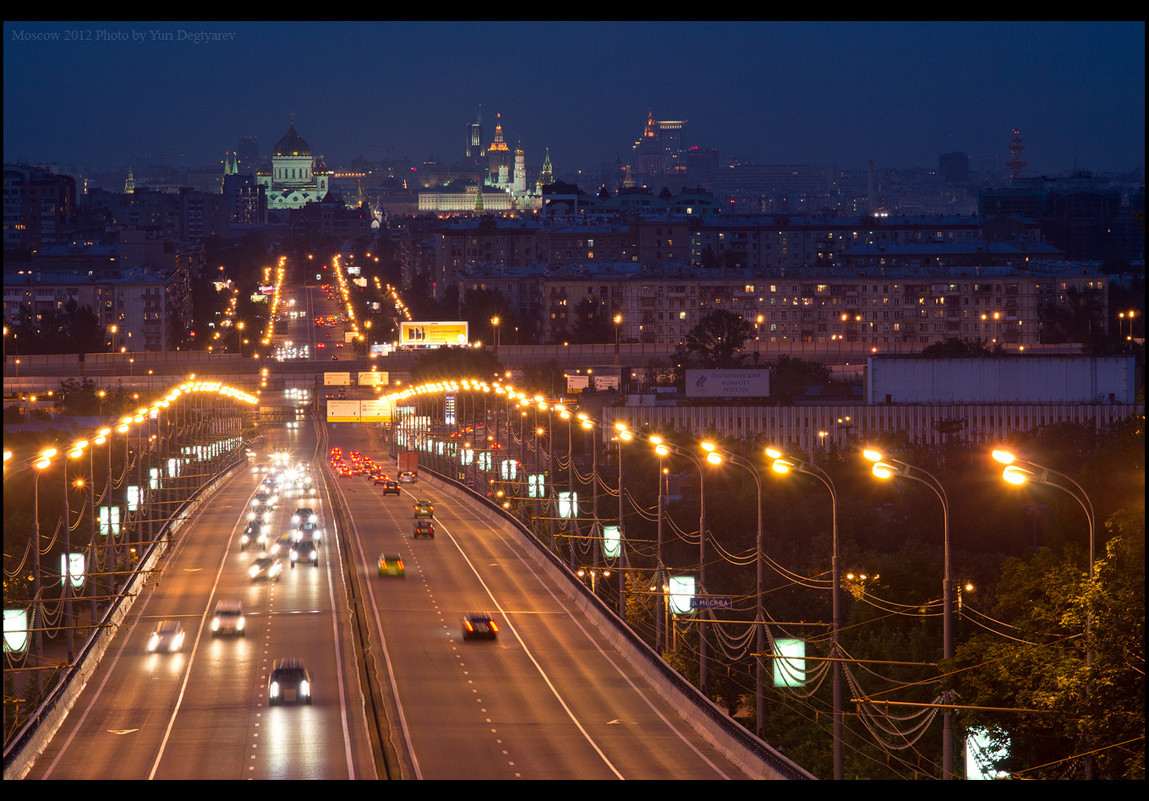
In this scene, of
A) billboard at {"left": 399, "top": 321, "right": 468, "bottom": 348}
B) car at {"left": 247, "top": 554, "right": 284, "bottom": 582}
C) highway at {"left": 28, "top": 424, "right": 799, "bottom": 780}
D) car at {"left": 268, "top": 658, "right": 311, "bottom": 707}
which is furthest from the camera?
billboard at {"left": 399, "top": 321, "right": 468, "bottom": 348}

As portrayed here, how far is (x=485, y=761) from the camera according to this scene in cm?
2361

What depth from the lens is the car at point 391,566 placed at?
45344mm

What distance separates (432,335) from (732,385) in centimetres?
3871

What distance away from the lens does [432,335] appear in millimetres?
115125

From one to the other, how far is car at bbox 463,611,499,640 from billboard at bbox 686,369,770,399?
152 ft

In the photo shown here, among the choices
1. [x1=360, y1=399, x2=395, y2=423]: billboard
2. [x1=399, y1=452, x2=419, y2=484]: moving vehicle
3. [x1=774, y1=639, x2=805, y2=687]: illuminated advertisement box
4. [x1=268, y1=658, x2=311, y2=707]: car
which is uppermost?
[x1=360, y1=399, x2=395, y2=423]: billboard

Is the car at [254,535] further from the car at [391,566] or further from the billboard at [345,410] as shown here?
the billboard at [345,410]

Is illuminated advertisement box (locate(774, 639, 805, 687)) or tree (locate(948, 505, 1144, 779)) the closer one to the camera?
tree (locate(948, 505, 1144, 779))

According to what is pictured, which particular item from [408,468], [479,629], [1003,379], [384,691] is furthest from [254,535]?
[1003,379]

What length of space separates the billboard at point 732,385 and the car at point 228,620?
46.0 m

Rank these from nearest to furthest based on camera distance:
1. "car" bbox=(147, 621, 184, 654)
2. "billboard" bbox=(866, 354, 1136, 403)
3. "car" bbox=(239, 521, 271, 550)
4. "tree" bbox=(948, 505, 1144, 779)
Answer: "tree" bbox=(948, 505, 1144, 779) < "car" bbox=(147, 621, 184, 654) < "car" bbox=(239, 521, 271, 550) < "billboard" bbox=(866, 354, 1136, 403)

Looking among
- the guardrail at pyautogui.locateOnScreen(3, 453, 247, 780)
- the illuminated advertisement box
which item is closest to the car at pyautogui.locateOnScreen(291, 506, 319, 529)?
the guardrail at pyautogui.locateOnScreen(3, 453, 247, 780)

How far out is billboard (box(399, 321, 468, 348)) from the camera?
4500 inches

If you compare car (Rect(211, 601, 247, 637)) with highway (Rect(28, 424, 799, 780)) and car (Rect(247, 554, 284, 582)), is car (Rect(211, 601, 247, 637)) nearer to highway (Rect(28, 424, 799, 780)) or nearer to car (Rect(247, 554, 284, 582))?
highway (Rect(28, 424, 799, 780))
